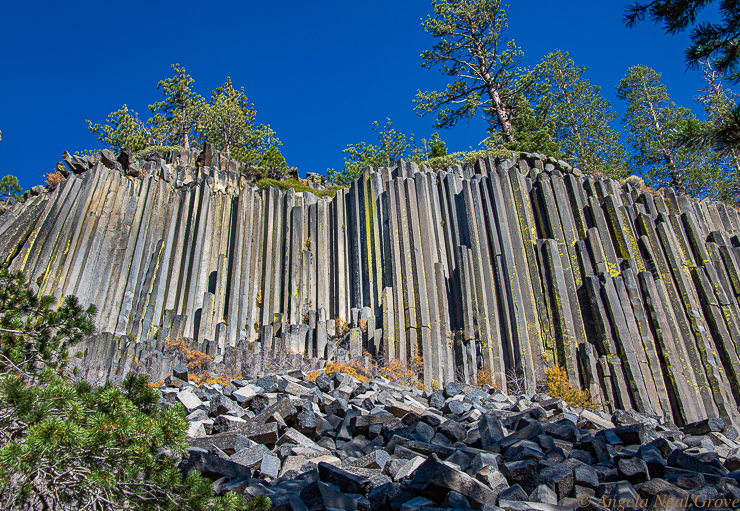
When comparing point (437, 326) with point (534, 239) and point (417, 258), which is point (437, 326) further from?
point (534, 239)

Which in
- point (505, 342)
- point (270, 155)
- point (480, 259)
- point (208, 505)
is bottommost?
point (208, 505)

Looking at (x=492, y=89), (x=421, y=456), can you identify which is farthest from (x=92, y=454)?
(x=492, y=89)

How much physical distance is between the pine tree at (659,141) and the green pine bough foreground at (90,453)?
24975 millimetres

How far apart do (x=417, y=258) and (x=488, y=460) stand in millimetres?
7831

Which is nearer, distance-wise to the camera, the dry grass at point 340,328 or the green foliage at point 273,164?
the dry grass at point 340,328

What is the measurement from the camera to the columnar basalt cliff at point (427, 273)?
385 inches

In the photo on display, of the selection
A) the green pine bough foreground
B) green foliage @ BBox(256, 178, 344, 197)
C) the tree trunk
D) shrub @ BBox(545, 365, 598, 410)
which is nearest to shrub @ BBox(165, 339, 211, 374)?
the green pine bough foreground

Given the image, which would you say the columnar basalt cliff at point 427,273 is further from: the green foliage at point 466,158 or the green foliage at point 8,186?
the green foliage at point 8,186

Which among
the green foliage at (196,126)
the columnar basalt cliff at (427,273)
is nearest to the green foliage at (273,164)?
the green foliage at (196,126)

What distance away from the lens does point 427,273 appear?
38.1 feet

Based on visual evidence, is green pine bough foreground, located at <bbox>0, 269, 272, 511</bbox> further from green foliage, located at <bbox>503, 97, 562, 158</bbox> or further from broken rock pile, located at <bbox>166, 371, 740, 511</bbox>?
green foliage, located at <bbox>503, 97, 562, 158</bbox>

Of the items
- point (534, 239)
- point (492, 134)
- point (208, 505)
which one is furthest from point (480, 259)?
point (492, 134)

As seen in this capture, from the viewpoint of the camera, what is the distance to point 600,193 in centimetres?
1259

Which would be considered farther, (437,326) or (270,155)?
(270,155)
